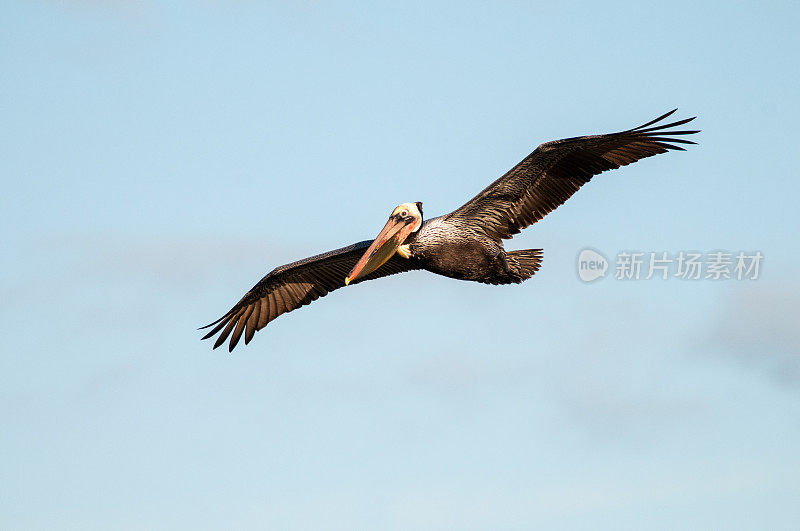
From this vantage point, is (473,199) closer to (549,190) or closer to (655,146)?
(549,190)

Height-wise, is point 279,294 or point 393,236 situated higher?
point 279,294

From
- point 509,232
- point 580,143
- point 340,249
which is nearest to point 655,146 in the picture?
point 580,143

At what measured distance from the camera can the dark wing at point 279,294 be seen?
49.6 feet

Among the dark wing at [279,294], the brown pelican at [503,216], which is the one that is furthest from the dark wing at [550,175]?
the dark wing at [279,294]

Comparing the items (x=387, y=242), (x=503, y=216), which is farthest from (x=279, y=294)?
(x=503, y=216)

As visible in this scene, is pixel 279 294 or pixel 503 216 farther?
pixel 279 294

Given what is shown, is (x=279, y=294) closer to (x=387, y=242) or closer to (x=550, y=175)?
(x=387, y=242)

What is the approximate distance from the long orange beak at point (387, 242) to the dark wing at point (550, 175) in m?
0.60

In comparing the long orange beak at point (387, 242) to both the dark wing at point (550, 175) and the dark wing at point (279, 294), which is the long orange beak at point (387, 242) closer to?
the dark wing at point (550, 175)

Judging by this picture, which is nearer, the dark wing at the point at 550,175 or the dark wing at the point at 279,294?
the dark wing at the point at 550,175

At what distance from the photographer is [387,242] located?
13109 millimetres

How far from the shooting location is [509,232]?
13.7m

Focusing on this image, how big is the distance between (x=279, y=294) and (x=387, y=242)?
3.01 meters

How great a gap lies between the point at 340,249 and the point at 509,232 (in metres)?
2.41
